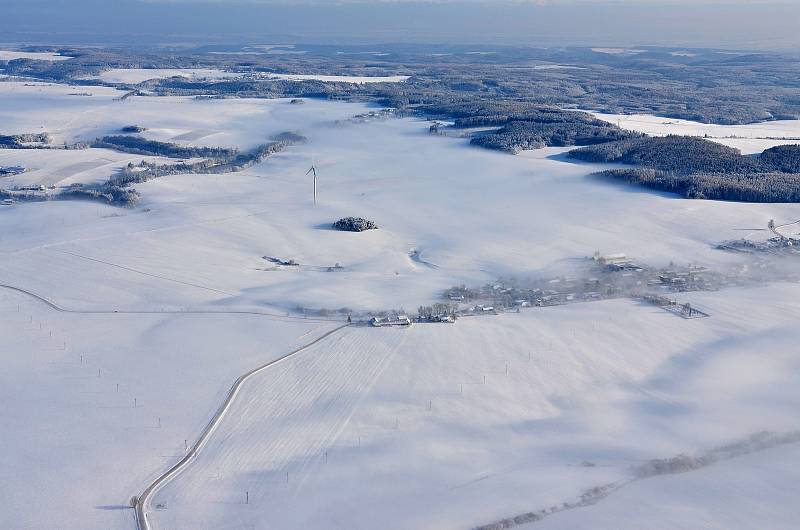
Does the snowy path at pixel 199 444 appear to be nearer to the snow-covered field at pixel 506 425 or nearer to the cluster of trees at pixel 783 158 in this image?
the snow-covered field at pixel 506 425

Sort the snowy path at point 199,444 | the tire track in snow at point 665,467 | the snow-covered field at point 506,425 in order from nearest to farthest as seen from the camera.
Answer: the tire track in snow at point 665,467 < the snowy path at point 199,444 < the snow-covered field at point 506,425

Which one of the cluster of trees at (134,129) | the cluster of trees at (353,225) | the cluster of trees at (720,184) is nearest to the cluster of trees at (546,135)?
the cluster of trees at (720,184)

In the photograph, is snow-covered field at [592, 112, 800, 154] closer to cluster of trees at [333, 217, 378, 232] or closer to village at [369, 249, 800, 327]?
village at [369, 249, 800, 327]

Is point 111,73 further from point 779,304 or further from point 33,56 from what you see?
A: point 779,304

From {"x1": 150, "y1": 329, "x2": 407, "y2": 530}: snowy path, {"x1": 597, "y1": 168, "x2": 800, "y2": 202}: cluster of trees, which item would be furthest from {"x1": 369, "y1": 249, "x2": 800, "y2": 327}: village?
{"x1": 597, "y1": 168, "x2": 800, "y2": 202}: cluster of trees

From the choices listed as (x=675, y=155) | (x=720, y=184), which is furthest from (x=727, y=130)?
(x=720, y=184)

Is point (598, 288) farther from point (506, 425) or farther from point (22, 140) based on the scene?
point (22, 140)
